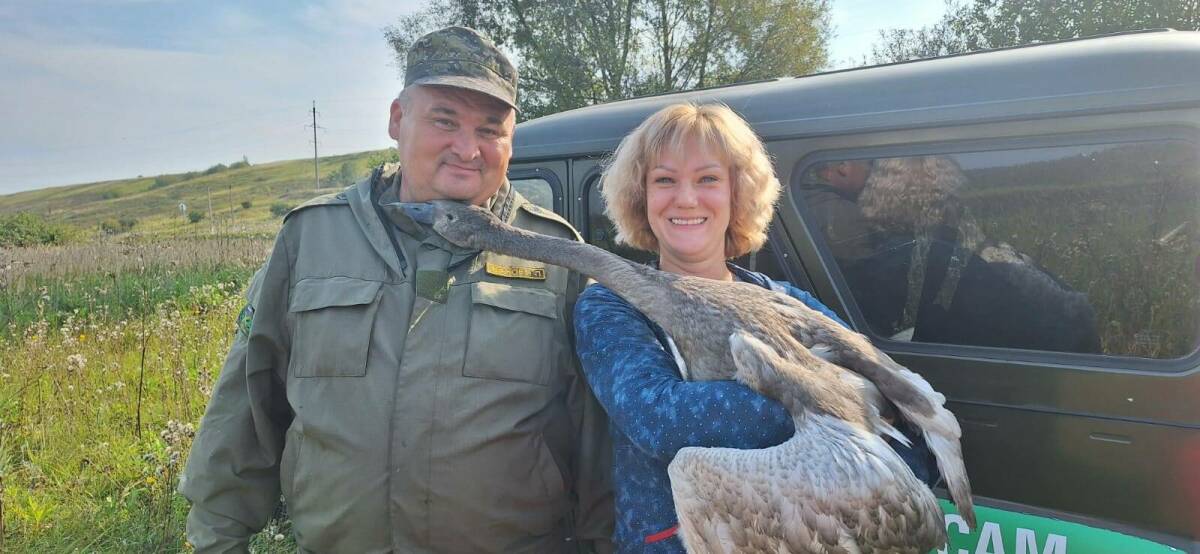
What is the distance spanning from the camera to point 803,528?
6.19 ft

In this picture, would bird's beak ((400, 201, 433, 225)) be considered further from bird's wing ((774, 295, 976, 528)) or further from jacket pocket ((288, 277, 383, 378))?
bird's wing ((774, 295, 976, 528))

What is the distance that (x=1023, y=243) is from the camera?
2842 millimetres

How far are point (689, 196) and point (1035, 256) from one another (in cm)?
155

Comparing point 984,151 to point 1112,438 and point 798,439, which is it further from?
point 798,439

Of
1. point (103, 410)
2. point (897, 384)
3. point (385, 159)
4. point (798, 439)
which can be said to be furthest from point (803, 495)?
point (385, 159)

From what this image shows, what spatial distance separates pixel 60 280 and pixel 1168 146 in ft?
41.4

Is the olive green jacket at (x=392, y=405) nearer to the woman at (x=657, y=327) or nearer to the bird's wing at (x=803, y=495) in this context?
the woman at (x=657, y=327)

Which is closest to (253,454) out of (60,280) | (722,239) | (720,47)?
(722,239)

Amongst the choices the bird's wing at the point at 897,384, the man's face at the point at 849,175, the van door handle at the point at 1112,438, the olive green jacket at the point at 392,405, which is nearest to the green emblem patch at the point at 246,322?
the olive green jacket at the point at 392,405

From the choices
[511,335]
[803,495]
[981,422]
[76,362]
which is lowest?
[76,362]

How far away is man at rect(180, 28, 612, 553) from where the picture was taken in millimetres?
2314

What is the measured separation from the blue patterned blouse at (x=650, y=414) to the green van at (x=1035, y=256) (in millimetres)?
730

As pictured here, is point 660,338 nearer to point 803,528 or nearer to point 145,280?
point 803,528

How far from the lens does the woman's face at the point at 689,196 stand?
2477mm
